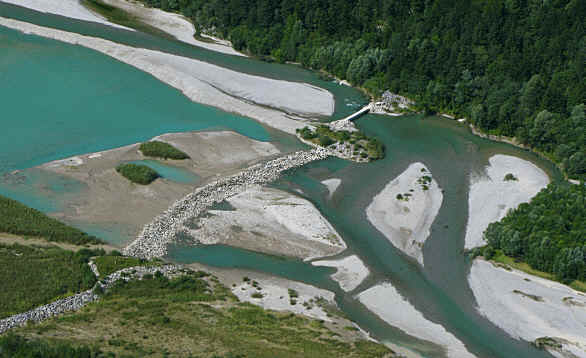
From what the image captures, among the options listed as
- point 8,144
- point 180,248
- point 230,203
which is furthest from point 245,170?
point 8,144

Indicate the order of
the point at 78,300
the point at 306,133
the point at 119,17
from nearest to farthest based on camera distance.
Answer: the point at 78,300
the point at 306,133
the point at 119,17

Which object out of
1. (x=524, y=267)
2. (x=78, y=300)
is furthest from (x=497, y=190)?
(x=78, y=300)

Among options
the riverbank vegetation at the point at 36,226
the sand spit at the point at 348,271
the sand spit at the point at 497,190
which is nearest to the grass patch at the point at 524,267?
the sand spit at the point at 497,190

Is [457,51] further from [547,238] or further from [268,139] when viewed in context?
[547,238]

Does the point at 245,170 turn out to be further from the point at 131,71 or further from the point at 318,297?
the point at 131,71

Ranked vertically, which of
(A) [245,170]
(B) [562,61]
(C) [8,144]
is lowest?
(C) [8,144]

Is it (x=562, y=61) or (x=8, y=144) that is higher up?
(x=562, y=61)
